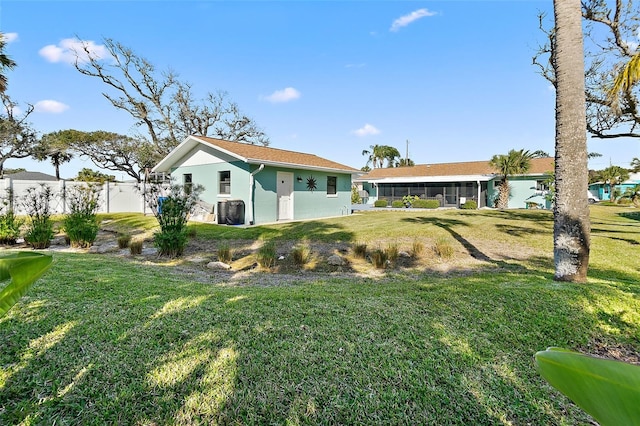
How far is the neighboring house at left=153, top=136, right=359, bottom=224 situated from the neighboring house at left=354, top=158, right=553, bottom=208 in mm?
12072

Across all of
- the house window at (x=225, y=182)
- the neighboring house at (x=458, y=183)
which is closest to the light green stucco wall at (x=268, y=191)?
the house window at (x=225, y=182)

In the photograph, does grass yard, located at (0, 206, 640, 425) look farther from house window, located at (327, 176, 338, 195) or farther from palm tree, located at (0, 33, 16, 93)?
house window, located at (327, 176, 338, 195)

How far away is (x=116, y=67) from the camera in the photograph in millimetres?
26844

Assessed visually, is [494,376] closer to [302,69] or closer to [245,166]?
[245,166]

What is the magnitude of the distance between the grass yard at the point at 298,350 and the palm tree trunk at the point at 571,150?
0.51m

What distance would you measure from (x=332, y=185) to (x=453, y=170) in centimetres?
1537

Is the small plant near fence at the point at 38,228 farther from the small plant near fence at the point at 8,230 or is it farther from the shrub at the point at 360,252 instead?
the shrub at the point at 360,252

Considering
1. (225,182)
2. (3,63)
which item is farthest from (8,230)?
(225,182)

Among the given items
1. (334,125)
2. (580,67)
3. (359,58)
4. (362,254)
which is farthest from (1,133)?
(580,67)

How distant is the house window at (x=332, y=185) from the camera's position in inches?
765

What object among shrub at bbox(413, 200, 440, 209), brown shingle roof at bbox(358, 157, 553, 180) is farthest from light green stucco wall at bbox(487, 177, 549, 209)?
shrub at bbox(413, 200, 440, 209)

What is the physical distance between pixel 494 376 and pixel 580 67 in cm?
484

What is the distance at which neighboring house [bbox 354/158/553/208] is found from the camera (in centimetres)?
2566

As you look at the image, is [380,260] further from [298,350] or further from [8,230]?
[8,230]
